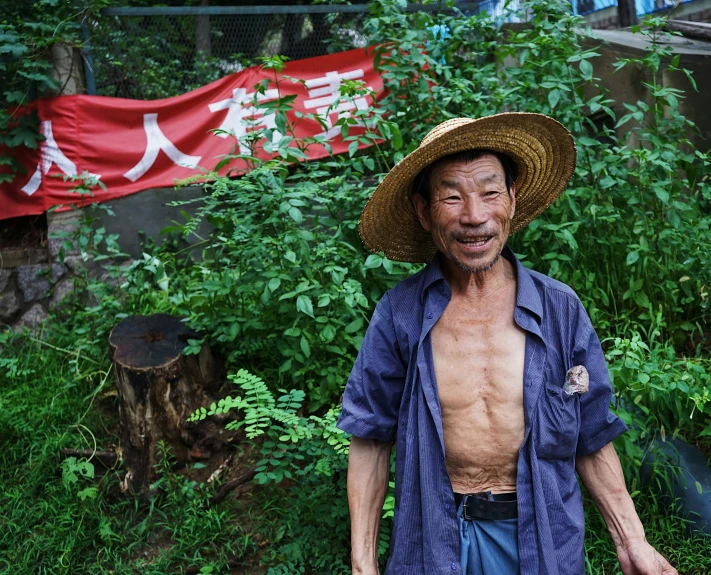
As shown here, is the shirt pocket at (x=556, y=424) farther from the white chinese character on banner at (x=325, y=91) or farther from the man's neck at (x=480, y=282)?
the white chinese character on banner at (x=325, y=91)

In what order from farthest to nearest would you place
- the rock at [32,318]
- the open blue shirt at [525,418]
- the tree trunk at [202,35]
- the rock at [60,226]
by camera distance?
the tree trunk at [202,35]
the rock at [60,226]
the rock at [32,318]
the open blue shirt at [525,418]

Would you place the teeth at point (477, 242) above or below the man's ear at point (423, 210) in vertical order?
below

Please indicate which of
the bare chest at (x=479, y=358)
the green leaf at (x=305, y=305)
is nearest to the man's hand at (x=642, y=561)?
the bare chest at (x=479, y=358)

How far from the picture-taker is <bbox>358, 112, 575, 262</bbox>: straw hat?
2.08 meters

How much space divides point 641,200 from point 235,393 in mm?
2623

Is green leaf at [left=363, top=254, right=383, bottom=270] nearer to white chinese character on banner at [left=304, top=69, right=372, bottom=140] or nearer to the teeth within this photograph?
the teeth

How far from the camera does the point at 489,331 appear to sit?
213cm

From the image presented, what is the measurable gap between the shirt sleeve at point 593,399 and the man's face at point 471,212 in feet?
1.09

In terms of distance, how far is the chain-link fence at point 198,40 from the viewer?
6.25 meters

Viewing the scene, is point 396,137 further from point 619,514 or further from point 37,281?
point 37,281

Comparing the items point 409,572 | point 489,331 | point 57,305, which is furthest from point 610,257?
point 57,305

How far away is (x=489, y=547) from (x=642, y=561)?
0.42 meters

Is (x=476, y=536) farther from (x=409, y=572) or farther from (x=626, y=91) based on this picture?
(x=626, y=91)

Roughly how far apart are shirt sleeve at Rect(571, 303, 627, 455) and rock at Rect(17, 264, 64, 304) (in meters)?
4.94
